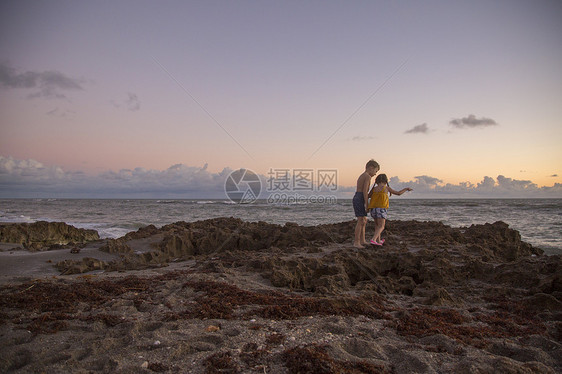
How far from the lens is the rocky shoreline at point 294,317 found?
2.45m

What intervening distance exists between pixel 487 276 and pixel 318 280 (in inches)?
103

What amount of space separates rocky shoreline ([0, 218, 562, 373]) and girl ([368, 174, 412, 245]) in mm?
892

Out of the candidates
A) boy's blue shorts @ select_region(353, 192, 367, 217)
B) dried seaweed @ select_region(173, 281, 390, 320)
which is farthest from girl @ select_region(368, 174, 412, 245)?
dried seaweed @ select_region(173, 281, 390, 320)

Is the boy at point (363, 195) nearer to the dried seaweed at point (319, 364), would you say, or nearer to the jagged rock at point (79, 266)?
the dried seaweed at point (319, 364)

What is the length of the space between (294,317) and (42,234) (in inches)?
455

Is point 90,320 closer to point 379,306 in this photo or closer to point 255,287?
point 255,287

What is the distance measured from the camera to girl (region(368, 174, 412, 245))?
716cm

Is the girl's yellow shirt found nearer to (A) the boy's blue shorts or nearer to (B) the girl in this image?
(B) the girl

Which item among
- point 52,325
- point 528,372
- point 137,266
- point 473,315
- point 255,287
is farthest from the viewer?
point 137,266

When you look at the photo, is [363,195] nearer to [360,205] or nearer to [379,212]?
[360,205]

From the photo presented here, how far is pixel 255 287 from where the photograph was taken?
4.49 meters

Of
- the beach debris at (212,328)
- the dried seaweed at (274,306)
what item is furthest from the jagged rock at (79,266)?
the beach debris at (212,328)

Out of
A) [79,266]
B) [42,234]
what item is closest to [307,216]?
[42,234]

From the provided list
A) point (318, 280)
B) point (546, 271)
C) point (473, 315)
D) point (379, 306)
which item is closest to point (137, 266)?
point (318, 280)
